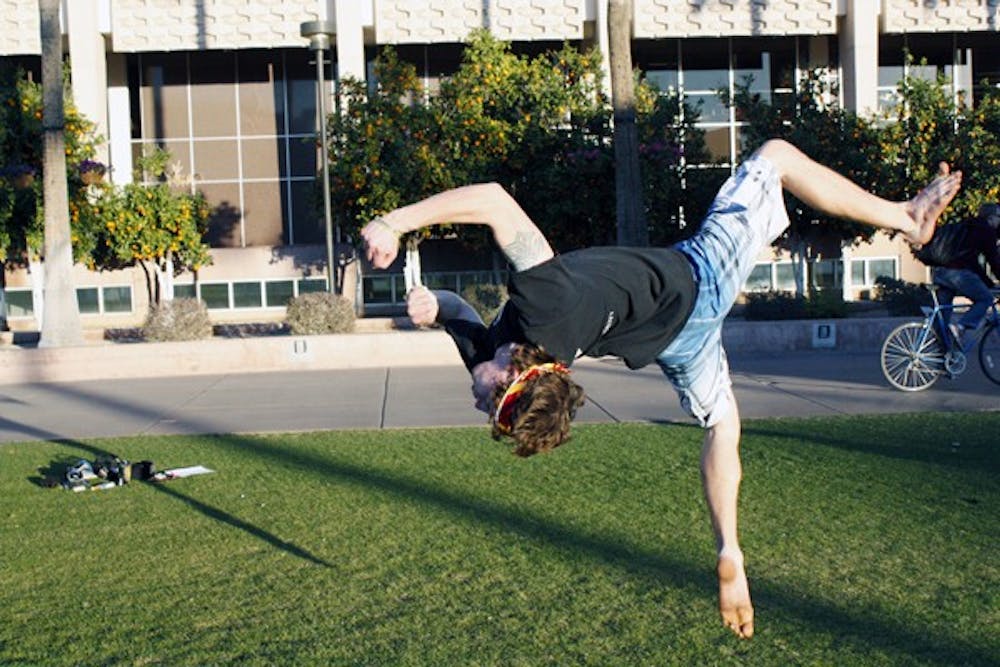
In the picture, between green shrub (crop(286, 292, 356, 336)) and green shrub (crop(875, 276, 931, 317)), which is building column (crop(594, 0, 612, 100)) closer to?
green shrub (crop(875, 276, 931, 317))

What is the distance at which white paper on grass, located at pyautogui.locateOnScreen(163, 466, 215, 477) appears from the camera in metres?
8.77

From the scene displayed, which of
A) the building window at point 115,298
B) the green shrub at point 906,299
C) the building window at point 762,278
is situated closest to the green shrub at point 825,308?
the green shrub at point 906,299

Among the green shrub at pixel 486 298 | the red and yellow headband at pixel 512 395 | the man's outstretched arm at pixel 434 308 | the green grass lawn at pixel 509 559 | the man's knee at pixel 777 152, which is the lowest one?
the green grass lawn at pixel 509 559

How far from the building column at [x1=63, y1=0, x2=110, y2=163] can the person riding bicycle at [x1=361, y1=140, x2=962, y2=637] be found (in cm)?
2360

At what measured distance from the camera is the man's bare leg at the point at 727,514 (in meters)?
4.47

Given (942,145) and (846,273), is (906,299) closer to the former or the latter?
(942,145)

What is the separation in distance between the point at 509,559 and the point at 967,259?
7.57 metres

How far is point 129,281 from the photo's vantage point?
28.3 metres

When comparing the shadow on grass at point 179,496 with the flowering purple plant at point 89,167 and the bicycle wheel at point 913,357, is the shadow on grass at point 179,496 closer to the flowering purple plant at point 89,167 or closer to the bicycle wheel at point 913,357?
the bicycle wheel at point 913,357

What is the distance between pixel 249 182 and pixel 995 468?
2370cm

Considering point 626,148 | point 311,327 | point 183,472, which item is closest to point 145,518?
point 183,472

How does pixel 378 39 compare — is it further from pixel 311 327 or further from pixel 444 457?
pixel 444 457

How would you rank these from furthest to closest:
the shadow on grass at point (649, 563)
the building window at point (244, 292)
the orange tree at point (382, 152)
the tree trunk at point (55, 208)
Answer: the building window at point (244, 292), the orange tree at point (382, 152), the tree trunk at point (55, 208), the shadow on grass at point (649, 563)

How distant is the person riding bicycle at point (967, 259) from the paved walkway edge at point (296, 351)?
5203 millimetres
